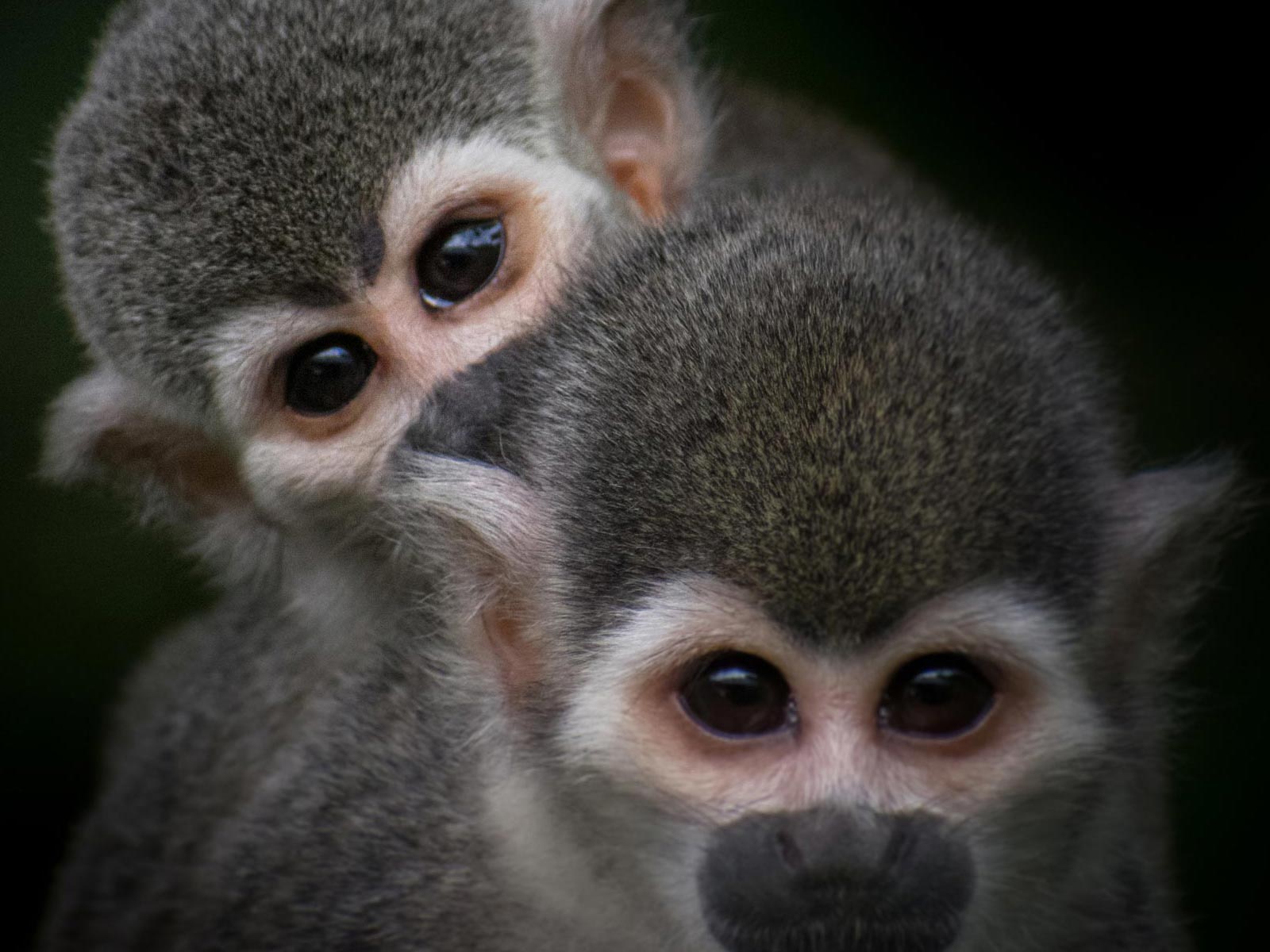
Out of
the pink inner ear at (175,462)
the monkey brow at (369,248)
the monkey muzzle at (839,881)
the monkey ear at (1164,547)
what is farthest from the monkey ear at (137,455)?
the monkey ear at (1164,547)

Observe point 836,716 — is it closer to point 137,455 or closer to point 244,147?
point 244,147

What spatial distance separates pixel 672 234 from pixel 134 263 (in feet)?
3.25

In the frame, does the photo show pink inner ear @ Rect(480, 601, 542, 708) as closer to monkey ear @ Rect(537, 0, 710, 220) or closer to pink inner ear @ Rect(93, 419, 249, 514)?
pink inner ear @ Rect(93, 419, 249, 514)

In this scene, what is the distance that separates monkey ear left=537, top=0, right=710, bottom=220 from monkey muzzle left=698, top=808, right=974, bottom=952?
1.40 metres

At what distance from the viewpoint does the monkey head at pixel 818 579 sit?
2293 millimetres

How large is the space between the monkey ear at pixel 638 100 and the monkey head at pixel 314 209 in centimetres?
1

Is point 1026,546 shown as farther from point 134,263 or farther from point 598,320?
point 134,263

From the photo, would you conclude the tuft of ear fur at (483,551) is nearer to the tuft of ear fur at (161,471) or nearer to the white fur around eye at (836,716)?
the white fur around eye at (836,716)

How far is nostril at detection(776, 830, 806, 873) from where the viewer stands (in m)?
2.29

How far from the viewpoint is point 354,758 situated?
10.3ft

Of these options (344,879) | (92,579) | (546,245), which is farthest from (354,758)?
(92,579)

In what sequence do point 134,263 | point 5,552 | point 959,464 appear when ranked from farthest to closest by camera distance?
1. point 5,552
2. point 134,263
3. point 959,464

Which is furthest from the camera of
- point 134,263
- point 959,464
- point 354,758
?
point 354,758

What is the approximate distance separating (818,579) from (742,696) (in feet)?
0.76
